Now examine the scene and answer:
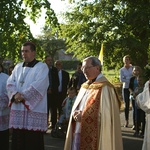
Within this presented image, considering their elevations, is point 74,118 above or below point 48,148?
above

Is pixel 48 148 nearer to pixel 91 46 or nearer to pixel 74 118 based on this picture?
pixel 74 118

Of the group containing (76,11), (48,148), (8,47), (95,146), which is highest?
(76,11)

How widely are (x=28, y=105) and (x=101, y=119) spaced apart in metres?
1.16

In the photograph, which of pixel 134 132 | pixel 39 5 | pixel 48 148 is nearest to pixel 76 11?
pixel 39 5

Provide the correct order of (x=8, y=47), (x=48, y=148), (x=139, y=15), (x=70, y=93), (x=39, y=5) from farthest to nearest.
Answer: (x=139, y=15) → (x=39, y=5) → (x=8, y=47) → (x=70, y=93) → (x=48, y=148)

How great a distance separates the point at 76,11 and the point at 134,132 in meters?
17.0

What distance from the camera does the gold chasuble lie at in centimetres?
522

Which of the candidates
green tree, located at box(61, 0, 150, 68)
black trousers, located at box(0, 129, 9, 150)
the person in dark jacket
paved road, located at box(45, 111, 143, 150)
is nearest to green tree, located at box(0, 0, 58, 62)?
the person in dark jacket

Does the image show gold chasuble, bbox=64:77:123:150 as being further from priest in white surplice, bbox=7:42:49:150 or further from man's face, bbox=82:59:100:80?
priest in white surplice, bbox=7:42:49:150

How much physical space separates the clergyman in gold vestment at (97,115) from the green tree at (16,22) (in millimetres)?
5840

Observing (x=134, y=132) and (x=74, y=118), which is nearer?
(x=74, y=118)

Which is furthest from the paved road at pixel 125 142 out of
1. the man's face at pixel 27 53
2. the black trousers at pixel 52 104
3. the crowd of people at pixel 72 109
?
the man's face at pixel 27 53

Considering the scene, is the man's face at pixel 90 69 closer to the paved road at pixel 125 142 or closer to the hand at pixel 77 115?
the hand at pixel 77 115

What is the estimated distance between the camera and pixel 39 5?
12.1m
